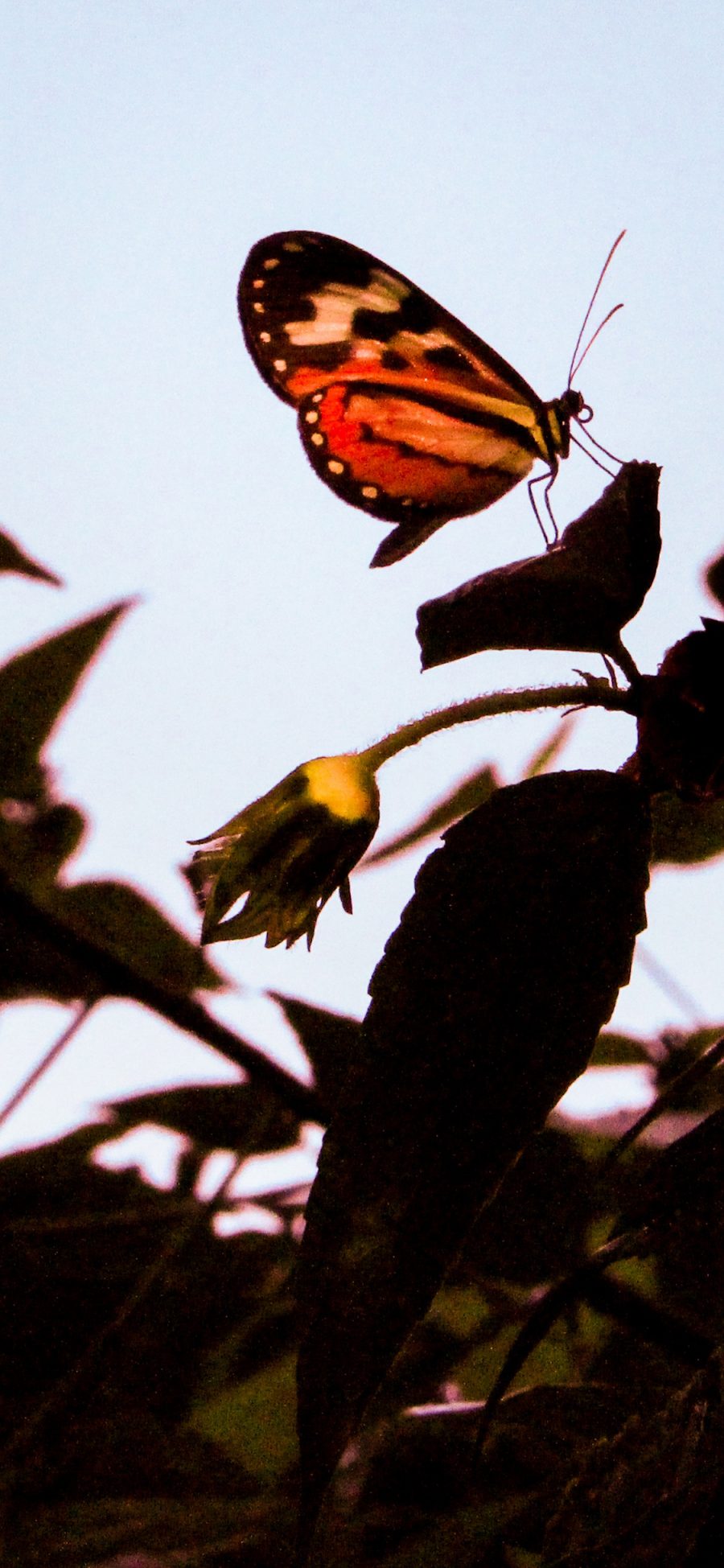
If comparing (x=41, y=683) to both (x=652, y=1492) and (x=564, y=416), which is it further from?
(x=652, y=1492)

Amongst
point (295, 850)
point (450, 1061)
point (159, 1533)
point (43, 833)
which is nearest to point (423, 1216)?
point (450, 1061)

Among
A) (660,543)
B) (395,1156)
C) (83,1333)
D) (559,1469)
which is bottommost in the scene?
(83,1333)

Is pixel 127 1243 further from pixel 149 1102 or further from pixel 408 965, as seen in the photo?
pixel 408 965

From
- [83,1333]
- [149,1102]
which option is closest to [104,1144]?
[149,1102]

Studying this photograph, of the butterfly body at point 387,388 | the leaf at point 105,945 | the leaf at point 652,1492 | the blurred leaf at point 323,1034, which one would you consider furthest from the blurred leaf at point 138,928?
the leaf at point 652,1492

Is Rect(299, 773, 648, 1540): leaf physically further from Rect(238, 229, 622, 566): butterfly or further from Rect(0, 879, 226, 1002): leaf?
Rect(0, 879, 226, 1002): leaf

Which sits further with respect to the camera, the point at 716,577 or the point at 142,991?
the point at 142,991
